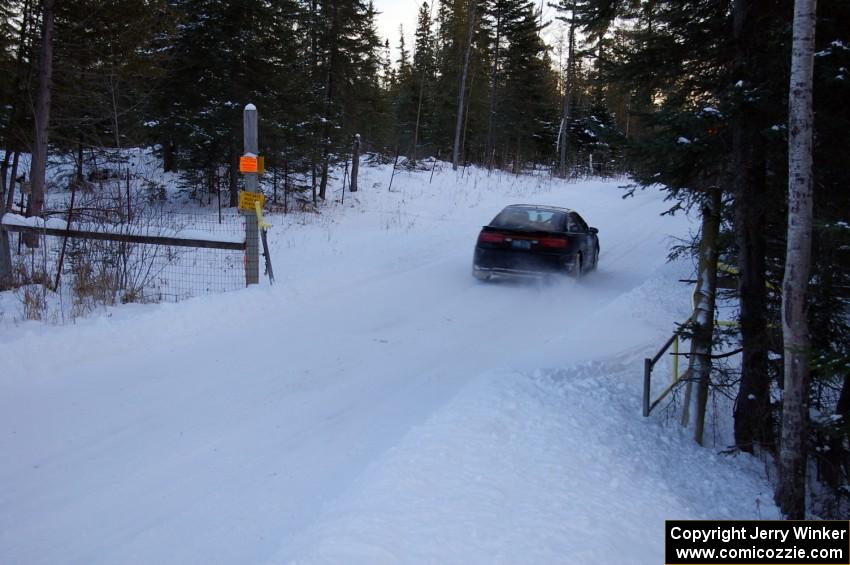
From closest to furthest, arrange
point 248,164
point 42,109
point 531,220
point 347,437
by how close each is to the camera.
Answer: point 347,437, point 248,164, point 531,220, point 42,109

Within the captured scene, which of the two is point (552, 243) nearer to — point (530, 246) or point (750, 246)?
point (530, 246)

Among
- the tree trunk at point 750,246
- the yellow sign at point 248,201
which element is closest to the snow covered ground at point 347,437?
the tree trunk at point 750,246

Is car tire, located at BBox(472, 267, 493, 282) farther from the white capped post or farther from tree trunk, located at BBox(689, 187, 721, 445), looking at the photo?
tree trunk, located at BBox(689, 187, 721, 445)

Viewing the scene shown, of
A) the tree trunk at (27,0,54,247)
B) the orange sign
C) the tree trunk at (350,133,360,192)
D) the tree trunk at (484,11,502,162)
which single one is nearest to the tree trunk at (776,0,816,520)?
the orange sign

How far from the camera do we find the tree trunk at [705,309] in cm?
610

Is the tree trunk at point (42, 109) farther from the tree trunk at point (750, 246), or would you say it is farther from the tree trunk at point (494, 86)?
the tree trunk at point (494, 86)

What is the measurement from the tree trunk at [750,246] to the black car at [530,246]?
443cm

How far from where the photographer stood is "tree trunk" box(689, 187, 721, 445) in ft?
20.0

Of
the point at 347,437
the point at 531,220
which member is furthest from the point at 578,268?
the point at 347,437

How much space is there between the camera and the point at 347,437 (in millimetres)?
4879

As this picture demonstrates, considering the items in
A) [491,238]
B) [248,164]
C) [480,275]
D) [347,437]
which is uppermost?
[248,164]

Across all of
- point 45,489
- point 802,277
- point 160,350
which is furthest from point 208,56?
point 802,277

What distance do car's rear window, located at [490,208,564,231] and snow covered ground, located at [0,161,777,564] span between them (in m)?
1.71

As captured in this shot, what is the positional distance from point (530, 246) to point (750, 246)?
16.2ft
